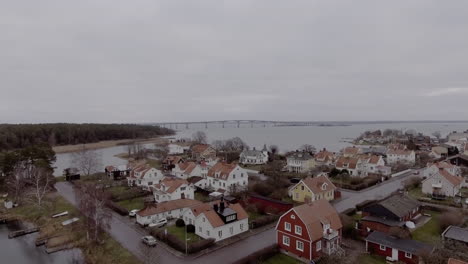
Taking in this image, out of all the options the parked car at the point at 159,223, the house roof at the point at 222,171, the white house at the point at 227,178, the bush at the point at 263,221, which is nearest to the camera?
the bush at the point at 263,221

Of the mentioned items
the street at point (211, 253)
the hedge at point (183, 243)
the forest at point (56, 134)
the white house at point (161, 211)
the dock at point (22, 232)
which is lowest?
the dock at point (22, 232)

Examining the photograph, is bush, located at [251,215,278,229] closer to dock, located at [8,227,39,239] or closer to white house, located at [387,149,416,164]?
dock, located at [8,227,39,239]

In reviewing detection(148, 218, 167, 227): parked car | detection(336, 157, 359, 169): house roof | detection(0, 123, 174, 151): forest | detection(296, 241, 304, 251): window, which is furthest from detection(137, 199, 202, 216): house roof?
detection(0, 123, 174, 151): forest

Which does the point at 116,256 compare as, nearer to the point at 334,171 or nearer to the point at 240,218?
the point at 240,218

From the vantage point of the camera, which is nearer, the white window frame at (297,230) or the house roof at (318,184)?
the white window frame at (297,230)

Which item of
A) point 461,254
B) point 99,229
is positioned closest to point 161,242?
point 99,229

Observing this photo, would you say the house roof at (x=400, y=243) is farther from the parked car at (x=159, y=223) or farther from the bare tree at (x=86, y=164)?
the bare tree at (x=86, y=164)

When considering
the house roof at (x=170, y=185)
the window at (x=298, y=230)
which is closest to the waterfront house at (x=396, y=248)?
the window at (x=298, y=230)
